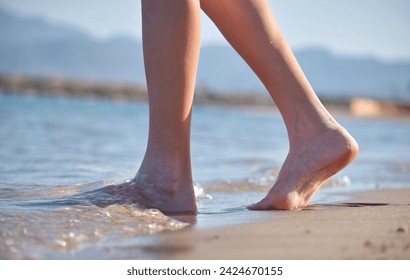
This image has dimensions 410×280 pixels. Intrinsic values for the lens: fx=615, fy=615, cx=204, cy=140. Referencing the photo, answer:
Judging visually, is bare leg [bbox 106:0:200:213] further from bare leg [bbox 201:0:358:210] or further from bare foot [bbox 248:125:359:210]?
bare foot [bbox 248:125:359:210]

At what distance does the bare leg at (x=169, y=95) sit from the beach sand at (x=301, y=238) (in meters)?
0.22

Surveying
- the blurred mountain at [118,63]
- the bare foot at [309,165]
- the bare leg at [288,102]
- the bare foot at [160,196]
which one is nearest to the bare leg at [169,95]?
the bare foot at [160,196]

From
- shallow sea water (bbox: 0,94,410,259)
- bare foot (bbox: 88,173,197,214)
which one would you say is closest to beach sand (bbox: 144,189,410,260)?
shallow sea water (bbox: 0,94,410,259)

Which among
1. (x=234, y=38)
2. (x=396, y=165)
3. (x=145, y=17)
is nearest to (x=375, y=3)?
(x=396, y=165)

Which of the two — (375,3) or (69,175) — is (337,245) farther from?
(375,3)

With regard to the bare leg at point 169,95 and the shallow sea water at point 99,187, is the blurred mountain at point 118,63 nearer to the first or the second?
the shallow sea water at point 99,187

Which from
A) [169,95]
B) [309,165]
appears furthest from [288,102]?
[169,95]

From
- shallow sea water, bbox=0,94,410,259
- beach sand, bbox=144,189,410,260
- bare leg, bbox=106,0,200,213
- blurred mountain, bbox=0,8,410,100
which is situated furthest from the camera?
blurred mountain, bbox=0,8,410,100

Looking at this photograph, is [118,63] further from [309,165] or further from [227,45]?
[309,165]

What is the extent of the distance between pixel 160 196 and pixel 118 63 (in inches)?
4319

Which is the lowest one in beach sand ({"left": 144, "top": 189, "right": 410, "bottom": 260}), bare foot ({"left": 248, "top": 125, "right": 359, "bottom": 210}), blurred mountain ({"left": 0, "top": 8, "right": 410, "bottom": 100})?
beach sand ({"left": 144, "top": 189, "right": 410, "bottom": 260})

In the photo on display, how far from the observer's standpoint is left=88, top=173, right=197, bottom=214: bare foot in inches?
63.6

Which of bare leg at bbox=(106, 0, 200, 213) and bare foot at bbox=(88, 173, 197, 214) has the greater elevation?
bare leg at bbox=(106, 0, 200, 213)

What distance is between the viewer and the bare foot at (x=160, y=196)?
1.61 meters
